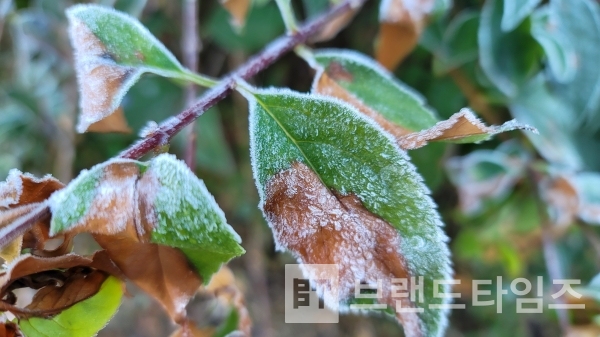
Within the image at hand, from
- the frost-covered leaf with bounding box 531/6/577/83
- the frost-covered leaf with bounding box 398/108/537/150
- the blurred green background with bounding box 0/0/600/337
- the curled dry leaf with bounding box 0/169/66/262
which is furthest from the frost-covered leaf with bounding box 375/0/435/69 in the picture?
the curled dry leaf with bounding box 0/169/66/262

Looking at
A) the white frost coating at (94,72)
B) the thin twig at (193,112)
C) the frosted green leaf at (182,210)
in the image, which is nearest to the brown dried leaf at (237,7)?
the thin twig at (193,112)

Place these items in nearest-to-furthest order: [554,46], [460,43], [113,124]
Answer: [113,124], [554,46], [460,43]

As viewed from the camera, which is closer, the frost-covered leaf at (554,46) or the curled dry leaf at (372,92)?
the curled dry leaf at (372,92)

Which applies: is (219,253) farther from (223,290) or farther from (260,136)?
(223,290)

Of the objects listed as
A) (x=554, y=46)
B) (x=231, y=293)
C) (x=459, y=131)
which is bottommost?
(x=231, y=293)

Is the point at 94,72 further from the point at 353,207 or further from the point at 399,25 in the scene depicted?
the point at 399,25

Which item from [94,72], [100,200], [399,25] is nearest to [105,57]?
[94,72]

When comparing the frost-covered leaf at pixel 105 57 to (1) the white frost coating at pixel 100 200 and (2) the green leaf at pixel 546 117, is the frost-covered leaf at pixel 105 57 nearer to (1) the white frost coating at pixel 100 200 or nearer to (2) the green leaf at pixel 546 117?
(1) the white frost coating at pixel 100 200
